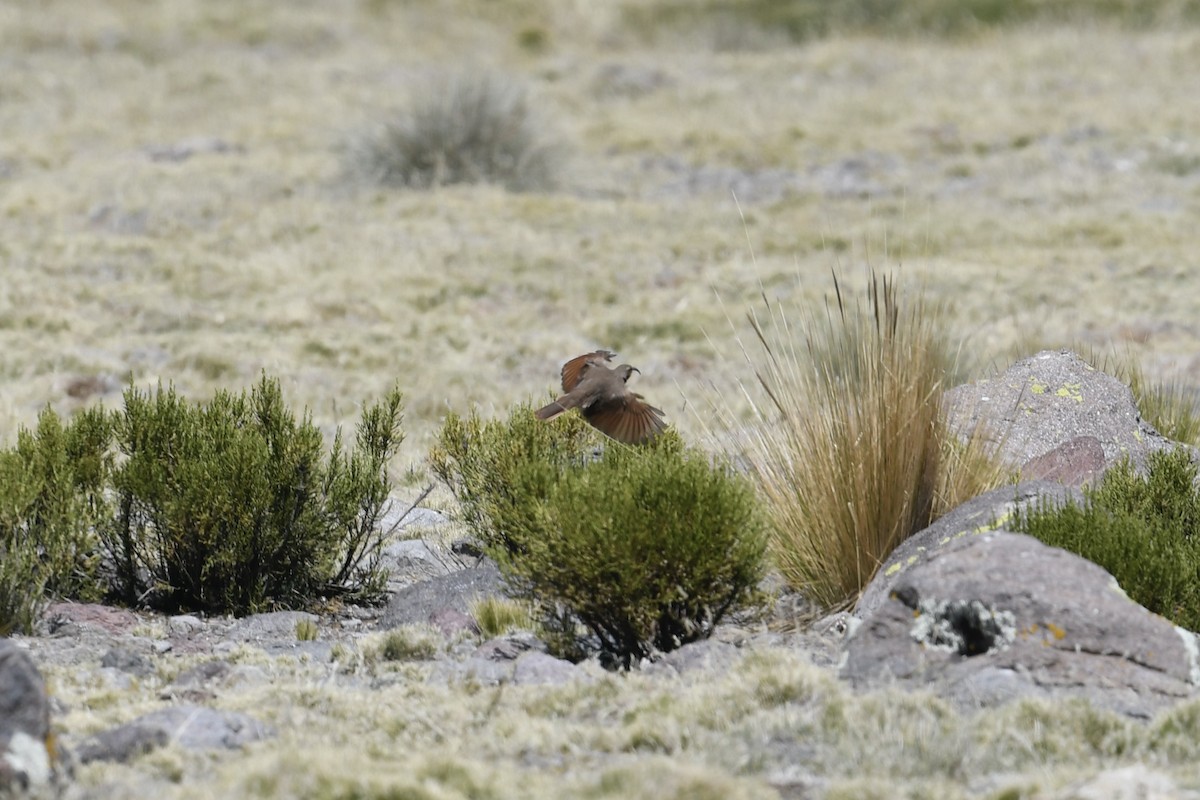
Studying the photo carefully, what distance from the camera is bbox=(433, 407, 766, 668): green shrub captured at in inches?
189

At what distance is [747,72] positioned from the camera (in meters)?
24.3

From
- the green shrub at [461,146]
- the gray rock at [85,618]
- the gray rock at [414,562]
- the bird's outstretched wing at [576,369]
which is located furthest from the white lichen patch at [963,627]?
the green shrub at [461,146]

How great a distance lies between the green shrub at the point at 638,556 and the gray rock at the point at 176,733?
1.21 meters

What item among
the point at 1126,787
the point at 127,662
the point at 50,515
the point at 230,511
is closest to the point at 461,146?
the point at 230,511

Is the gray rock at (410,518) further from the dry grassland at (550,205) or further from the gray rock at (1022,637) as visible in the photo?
the gray rock at (1022,637)

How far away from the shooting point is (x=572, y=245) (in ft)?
50.2

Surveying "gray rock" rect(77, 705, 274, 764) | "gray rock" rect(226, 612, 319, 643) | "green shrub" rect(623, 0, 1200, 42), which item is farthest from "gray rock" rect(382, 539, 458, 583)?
"green shrub" rect(623, 0, 1200, 42)

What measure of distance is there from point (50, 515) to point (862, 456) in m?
3.12

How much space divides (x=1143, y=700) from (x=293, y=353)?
8789mm

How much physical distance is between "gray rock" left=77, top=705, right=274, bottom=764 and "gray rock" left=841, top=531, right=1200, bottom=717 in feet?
5.96

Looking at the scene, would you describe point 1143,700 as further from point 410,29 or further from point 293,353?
point 410,29

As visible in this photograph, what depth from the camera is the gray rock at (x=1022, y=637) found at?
4.22m

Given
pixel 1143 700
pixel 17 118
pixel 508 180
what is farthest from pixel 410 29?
pixel 1143 700

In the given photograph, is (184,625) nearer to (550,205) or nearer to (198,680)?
(198,680)
